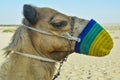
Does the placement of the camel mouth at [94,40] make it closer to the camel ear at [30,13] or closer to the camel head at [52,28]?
the camel head at [52,28]

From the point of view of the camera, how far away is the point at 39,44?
395 centimetres

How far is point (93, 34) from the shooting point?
4.06 m

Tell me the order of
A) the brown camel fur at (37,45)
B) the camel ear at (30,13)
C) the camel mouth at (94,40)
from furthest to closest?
the camel mouth at (94,40), the camel ear at (30,13), the brown camel fur at (37,45)

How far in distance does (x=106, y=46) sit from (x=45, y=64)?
774 mm

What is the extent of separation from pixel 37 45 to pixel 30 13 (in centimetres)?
38

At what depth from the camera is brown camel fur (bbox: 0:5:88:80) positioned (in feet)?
12.3

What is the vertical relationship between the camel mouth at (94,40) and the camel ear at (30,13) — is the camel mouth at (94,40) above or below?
below

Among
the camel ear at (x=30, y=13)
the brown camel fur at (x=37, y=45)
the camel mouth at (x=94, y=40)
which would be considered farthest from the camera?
the camel mouth at (x=94, y=40)

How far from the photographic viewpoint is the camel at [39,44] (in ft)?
12.3

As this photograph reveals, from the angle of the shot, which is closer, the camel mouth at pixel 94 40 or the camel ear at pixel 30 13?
the camel ear at pixel 30 13

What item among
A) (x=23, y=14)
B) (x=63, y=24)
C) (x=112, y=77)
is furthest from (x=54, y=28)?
(x=112, y=77)

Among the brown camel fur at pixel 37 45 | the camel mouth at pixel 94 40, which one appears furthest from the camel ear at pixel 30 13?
the camel mouth at pixel 94 40

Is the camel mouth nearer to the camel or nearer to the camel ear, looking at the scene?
the camel

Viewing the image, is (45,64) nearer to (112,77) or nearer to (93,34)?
(93,34)
